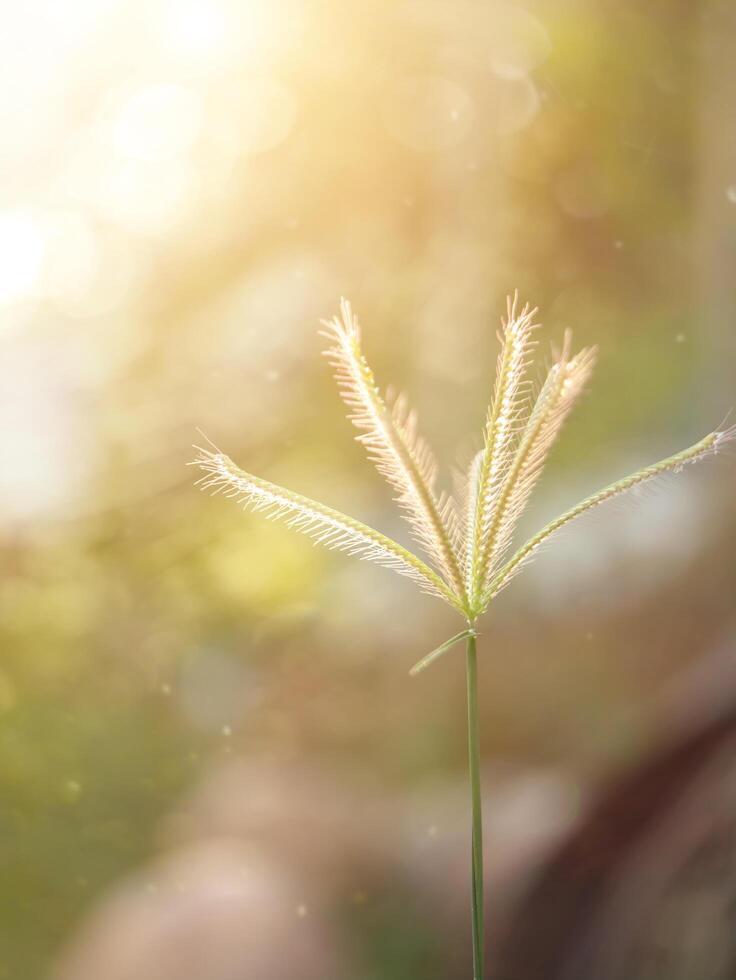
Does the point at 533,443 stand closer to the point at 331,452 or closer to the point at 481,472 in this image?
the point at 481,472

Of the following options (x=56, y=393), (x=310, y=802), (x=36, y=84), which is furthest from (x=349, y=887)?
(x=36, y=84)

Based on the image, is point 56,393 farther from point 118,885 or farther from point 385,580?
point 118,885

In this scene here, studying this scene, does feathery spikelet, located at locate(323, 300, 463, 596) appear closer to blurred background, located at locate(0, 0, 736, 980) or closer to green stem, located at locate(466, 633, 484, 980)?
green stem, located at locate(466, 633, 484, 980)

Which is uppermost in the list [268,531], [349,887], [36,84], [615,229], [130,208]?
[36,84]

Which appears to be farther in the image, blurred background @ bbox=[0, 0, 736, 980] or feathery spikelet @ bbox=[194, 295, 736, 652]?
blurred background @ bbox=[0, 0, 736, 980]

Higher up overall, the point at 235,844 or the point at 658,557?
the point at 658,557

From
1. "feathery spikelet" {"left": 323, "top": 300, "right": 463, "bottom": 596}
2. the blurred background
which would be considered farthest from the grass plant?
the blurred background

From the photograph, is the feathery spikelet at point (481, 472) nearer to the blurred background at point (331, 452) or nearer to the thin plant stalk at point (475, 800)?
the thin plant stalk at point (475, 800)

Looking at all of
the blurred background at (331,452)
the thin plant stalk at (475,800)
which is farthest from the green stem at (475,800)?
the blurred background at (331,452)
